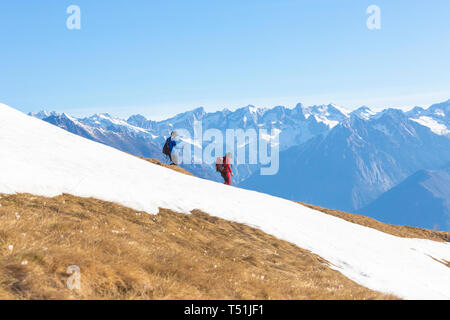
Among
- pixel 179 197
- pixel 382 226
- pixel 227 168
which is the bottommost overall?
pixel 382 226

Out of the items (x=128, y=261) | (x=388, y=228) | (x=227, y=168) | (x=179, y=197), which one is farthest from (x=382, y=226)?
(x=128, y=261)

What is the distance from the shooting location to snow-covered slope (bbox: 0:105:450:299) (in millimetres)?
13312

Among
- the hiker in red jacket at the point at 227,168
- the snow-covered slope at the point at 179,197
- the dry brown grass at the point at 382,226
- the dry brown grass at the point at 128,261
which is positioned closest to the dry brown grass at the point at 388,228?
the dry brown grass at the point at 382,226

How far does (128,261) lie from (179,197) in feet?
30.5

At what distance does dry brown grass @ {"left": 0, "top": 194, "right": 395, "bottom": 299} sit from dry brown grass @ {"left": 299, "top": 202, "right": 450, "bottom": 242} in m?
20.1

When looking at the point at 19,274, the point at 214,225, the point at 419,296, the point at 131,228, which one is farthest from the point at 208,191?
the point at 19,274

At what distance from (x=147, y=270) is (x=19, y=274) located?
2.34 metres

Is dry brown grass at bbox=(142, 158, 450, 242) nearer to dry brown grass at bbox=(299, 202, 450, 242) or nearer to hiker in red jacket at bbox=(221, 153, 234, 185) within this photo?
dry brown grass at bbox=(299, 202, 450, 242)

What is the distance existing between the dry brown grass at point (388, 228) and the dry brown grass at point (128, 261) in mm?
20127

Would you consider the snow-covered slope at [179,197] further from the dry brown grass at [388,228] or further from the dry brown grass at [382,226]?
the dry brown grass at [388,228]

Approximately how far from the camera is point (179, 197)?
54.6ft

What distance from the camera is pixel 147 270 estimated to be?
24.1 ft

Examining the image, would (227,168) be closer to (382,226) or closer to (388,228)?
(382,226)
